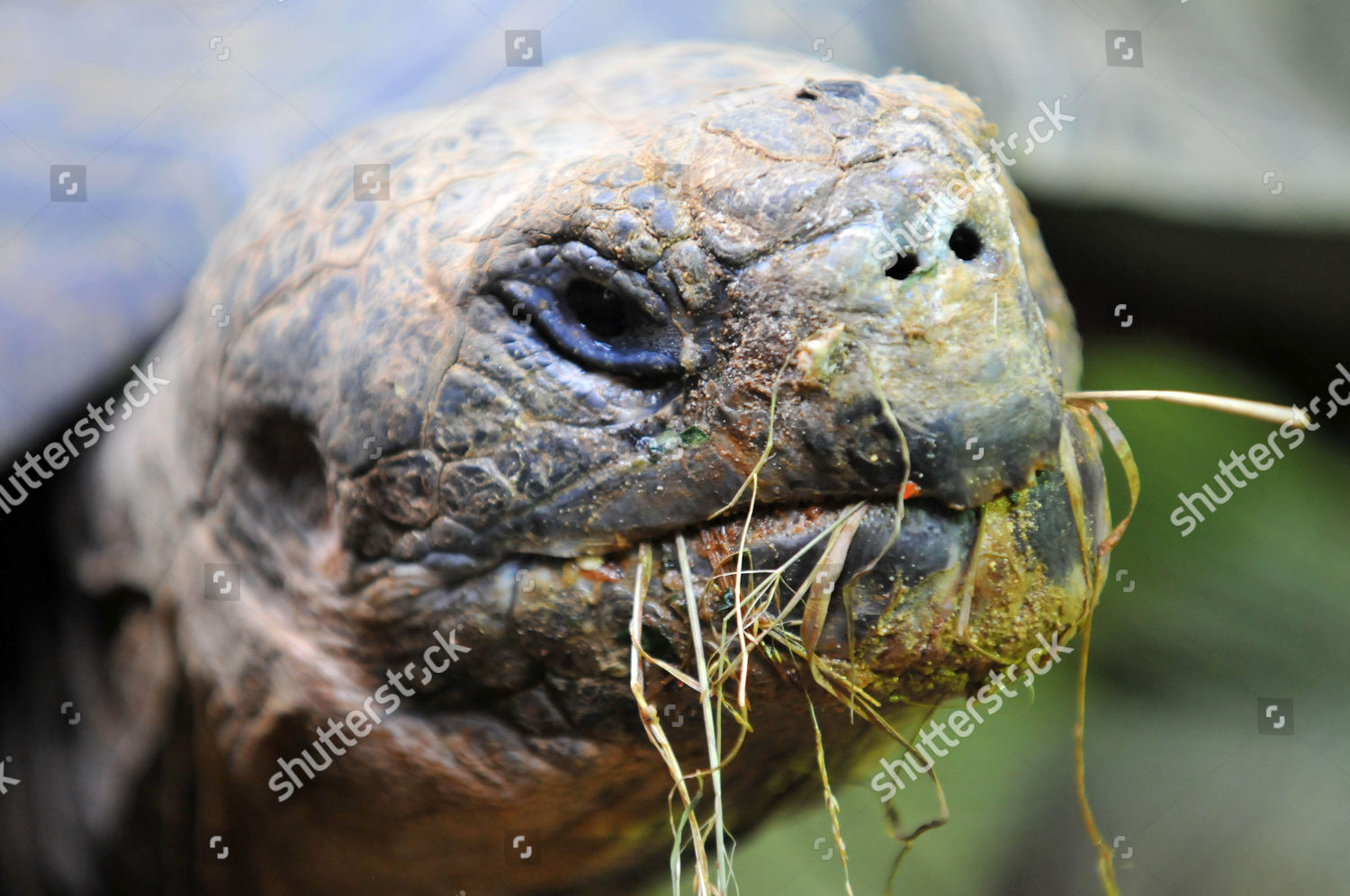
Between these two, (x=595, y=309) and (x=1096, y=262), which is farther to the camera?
(x=1096, y=262)

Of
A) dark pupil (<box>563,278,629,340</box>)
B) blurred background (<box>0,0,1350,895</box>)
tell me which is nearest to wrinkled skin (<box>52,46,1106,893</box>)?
dark pupil (<box>563,278,629,340</box>)

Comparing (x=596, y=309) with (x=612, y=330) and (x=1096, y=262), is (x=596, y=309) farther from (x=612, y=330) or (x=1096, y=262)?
(x=1096, y=262)

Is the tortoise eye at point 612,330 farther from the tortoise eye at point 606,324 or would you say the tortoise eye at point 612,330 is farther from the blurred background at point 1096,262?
the blurred background at point 1096,262

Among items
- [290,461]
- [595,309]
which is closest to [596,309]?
[595,309]

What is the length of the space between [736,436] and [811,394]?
0.34 feet

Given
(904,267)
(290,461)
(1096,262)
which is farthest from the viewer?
(1096,262)

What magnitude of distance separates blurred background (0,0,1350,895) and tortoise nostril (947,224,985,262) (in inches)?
40.2

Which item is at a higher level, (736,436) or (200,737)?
(736,436)

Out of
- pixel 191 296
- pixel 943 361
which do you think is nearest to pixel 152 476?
pixel 191 296

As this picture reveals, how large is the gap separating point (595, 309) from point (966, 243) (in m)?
0.44

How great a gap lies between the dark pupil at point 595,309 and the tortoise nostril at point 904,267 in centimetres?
33

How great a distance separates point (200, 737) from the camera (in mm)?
1719

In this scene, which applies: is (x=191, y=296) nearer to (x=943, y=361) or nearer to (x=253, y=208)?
(x=253, y=208)

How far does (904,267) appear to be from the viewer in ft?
3.51
